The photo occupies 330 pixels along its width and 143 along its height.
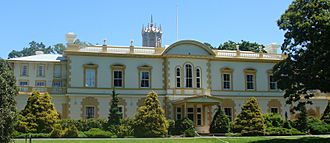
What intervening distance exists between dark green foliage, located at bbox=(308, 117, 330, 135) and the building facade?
25.6 ft

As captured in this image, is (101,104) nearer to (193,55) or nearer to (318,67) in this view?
(193,55)

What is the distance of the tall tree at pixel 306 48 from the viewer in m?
30.8

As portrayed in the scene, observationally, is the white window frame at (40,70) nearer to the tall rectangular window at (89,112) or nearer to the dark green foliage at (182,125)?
the tall rectangular window at (89,112)

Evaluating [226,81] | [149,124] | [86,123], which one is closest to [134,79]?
[86,123]

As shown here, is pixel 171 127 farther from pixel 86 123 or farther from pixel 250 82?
pixel 250 82

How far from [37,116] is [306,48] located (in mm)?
21642

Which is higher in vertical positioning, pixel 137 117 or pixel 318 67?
pixel 318 67

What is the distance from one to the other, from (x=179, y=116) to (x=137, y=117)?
26.8ft

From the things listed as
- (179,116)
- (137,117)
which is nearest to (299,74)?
(137,117)

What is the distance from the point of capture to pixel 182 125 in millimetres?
42500

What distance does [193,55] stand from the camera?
46.8 meters

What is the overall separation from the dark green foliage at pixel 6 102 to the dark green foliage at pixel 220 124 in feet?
76.8

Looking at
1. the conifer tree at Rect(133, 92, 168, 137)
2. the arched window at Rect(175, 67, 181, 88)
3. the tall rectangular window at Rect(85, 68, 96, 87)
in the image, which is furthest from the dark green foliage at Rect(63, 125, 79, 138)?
the arched window at Rect(175, 67, 181, 88)

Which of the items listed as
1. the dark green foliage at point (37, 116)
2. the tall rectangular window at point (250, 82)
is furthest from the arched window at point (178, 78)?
the dark green foliage at point (37, 116)
